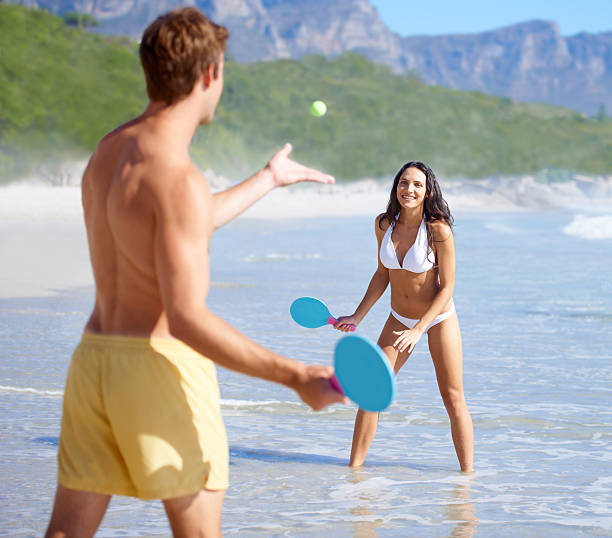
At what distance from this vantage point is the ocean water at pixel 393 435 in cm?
444

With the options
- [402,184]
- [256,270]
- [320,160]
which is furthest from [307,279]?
[320,160]

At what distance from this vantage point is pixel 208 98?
245cm

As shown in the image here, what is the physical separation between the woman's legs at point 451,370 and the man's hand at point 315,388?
8.67 feet

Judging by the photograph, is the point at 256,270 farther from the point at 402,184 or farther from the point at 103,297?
the point at 103,297

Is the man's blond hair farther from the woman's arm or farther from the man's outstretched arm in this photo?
the woman's arm

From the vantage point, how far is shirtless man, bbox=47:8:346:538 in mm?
2256

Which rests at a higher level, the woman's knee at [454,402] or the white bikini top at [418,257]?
the white bikini top at [418,257]

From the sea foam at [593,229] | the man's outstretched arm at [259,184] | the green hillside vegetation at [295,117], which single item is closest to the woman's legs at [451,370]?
the man's outstretched arm at [259,184]

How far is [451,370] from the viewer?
4.95 meters

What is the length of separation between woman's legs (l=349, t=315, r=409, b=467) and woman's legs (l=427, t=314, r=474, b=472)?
180mm

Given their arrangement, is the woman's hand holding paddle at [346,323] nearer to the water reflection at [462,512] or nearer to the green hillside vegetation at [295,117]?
the water reflection at [462,512]

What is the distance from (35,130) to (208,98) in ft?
148

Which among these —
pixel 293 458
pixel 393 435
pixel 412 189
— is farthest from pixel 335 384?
pixel 393 435

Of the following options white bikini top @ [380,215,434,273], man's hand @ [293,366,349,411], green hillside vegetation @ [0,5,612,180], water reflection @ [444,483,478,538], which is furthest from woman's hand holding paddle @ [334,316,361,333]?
green hillside vegetation @ [0,5,612,180]
